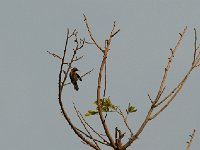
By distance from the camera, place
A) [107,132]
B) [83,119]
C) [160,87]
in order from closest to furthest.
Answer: [107,132] → [160,87] → [83,119]

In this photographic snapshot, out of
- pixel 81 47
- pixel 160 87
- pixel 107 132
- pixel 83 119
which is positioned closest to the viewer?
pixel 107 132

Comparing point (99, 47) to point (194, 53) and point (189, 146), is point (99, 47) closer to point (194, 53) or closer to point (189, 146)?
point (194, 53)

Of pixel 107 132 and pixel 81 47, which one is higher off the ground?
pixel 81 47

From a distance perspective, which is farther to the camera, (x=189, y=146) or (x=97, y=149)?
(x=189, y=146)

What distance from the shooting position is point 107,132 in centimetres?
396

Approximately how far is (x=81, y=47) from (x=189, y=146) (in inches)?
78.1

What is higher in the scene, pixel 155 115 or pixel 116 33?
pixel 116 33

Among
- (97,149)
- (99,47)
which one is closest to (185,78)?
(99,47)

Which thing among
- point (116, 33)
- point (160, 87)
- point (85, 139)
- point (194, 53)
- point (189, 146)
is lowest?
point (189, 146)

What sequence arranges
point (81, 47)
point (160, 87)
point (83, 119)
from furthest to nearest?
point (81, 47) < point (83, 119) < point (160, 87)

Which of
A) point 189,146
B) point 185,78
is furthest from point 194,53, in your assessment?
point 189,146

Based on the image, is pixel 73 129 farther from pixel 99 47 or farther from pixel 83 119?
pixel 99 47

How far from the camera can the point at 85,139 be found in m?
4.11

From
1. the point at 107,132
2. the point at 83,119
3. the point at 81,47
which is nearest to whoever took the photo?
the point at 107,132
